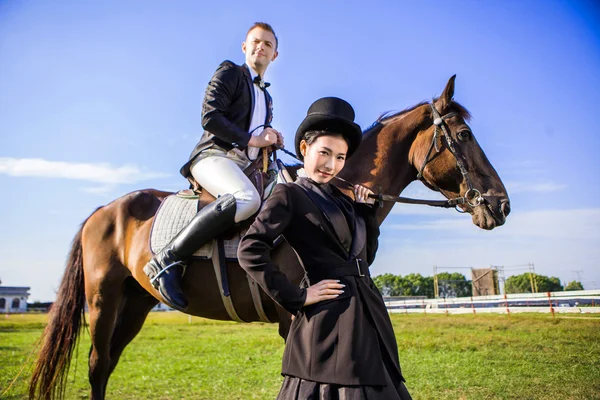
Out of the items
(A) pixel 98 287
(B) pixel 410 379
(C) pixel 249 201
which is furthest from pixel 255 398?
(C) pixel 249 201

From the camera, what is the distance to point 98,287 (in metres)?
4.38

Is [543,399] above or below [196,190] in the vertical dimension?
below

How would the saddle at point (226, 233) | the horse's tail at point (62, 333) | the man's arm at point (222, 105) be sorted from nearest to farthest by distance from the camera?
the man's arm at point (222, 105)
the saddle at point (226, 233)
the horse's tail at point (62, 333)

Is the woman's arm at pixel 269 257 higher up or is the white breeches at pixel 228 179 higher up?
the white breeches at pixel 228 179

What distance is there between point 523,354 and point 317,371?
659cm

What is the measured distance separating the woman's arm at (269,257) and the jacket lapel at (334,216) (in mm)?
157

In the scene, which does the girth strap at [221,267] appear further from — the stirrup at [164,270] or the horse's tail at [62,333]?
the horse's tail at [62,333]

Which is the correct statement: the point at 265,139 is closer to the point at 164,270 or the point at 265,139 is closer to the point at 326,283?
the point at 164,270

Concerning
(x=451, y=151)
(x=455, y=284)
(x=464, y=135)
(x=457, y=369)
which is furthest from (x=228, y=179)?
(x=455, y=284)

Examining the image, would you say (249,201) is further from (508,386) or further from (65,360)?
(508,386)

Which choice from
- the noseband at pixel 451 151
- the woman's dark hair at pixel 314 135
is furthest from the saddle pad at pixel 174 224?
the noseband at pixel 451 151

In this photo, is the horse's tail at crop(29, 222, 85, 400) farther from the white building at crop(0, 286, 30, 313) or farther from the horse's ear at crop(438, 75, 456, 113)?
the white building at crop(0, 286, 30, 313)

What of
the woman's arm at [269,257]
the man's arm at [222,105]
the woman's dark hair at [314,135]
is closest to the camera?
the woman's arm at [269,257]

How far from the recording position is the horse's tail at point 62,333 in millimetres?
4523
